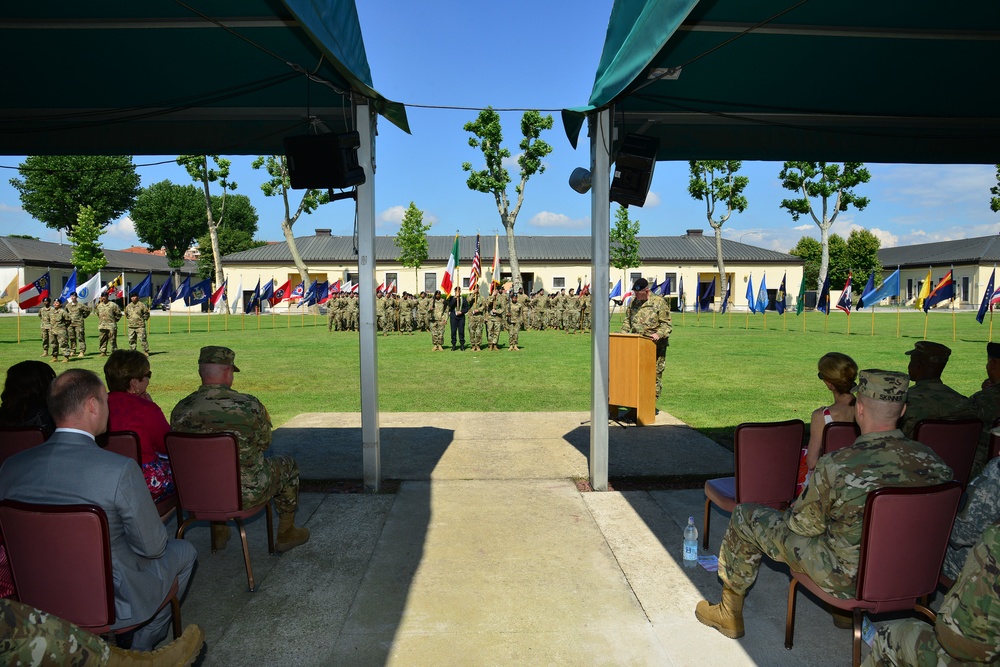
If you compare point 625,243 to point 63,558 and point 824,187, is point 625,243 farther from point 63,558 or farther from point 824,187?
point 63,558

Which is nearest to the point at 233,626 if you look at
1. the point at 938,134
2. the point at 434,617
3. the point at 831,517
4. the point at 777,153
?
the point at 434,617

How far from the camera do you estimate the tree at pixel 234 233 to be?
66.4m

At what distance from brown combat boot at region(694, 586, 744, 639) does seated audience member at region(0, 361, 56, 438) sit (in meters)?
4.03

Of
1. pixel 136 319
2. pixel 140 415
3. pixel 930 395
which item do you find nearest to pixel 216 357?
pixel 140 415

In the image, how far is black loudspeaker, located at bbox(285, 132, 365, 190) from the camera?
5398 millimetres

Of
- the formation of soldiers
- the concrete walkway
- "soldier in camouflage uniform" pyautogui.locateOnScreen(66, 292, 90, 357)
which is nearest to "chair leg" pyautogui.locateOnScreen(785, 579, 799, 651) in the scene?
the concrete walkway

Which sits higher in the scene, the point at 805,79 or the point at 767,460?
the point at 805,79

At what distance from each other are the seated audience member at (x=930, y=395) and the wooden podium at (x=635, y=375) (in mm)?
3668

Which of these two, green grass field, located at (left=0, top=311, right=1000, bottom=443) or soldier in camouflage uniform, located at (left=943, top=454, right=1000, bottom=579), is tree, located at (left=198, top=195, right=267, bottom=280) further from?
soldier in camouflage uniform, located at (left=943, top=454, right=1000, bottom=579)

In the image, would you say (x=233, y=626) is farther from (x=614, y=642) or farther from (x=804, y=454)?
(x=804, y=454)

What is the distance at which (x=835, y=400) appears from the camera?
12.6ft

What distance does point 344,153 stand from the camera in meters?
5.43

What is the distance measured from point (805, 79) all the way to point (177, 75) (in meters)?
5.32

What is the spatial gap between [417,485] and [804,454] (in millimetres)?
3255
